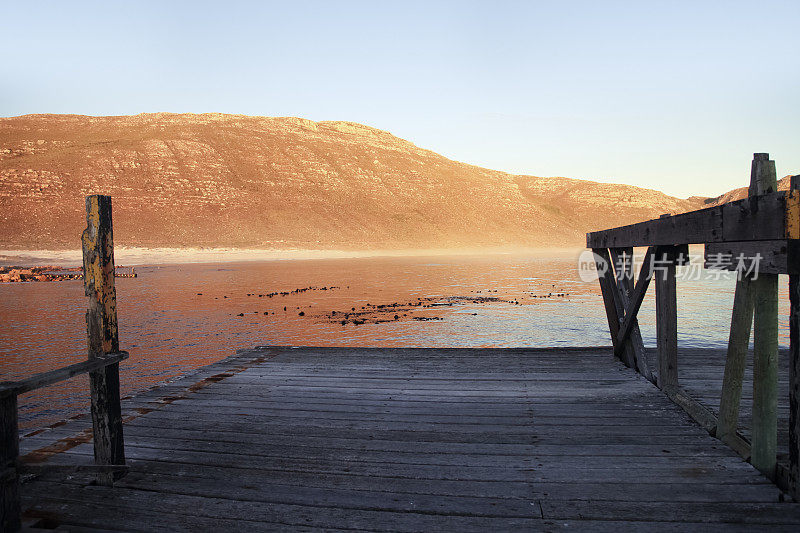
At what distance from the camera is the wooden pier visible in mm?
3160

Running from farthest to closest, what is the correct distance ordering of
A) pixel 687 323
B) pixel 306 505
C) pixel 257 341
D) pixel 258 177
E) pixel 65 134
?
Answer: pixel 65 134
pixel 258 177
pixel 687 323
pixel 257 341
pixel 306 505

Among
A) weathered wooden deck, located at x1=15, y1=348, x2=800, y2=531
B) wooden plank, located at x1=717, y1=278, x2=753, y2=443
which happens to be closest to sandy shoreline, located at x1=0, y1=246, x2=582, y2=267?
weathered wooden deck, located at x1=15, y1=348, x2=800, y2=531

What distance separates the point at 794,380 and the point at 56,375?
407 centimetres

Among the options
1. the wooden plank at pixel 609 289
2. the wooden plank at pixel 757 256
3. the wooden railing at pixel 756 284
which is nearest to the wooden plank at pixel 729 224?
the wooden railing at pixel 756 284

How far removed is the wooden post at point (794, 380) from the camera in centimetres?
309

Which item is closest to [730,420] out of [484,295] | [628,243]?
[628,243]

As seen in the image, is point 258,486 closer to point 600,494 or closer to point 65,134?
point 600,494

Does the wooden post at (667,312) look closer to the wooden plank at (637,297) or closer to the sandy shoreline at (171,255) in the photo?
the wooden plank at (637,297)

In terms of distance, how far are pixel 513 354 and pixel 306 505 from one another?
5046 mm

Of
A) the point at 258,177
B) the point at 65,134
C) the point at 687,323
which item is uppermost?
the point at 65,134

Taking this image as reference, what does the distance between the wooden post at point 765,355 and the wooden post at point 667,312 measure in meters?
1.52

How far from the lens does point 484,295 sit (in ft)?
87.2

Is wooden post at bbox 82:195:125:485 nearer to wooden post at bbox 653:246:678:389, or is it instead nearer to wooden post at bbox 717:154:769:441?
wooden post at bbox 717:154:769:441

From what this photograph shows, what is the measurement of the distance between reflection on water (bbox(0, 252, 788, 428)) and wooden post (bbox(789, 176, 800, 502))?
857cm
